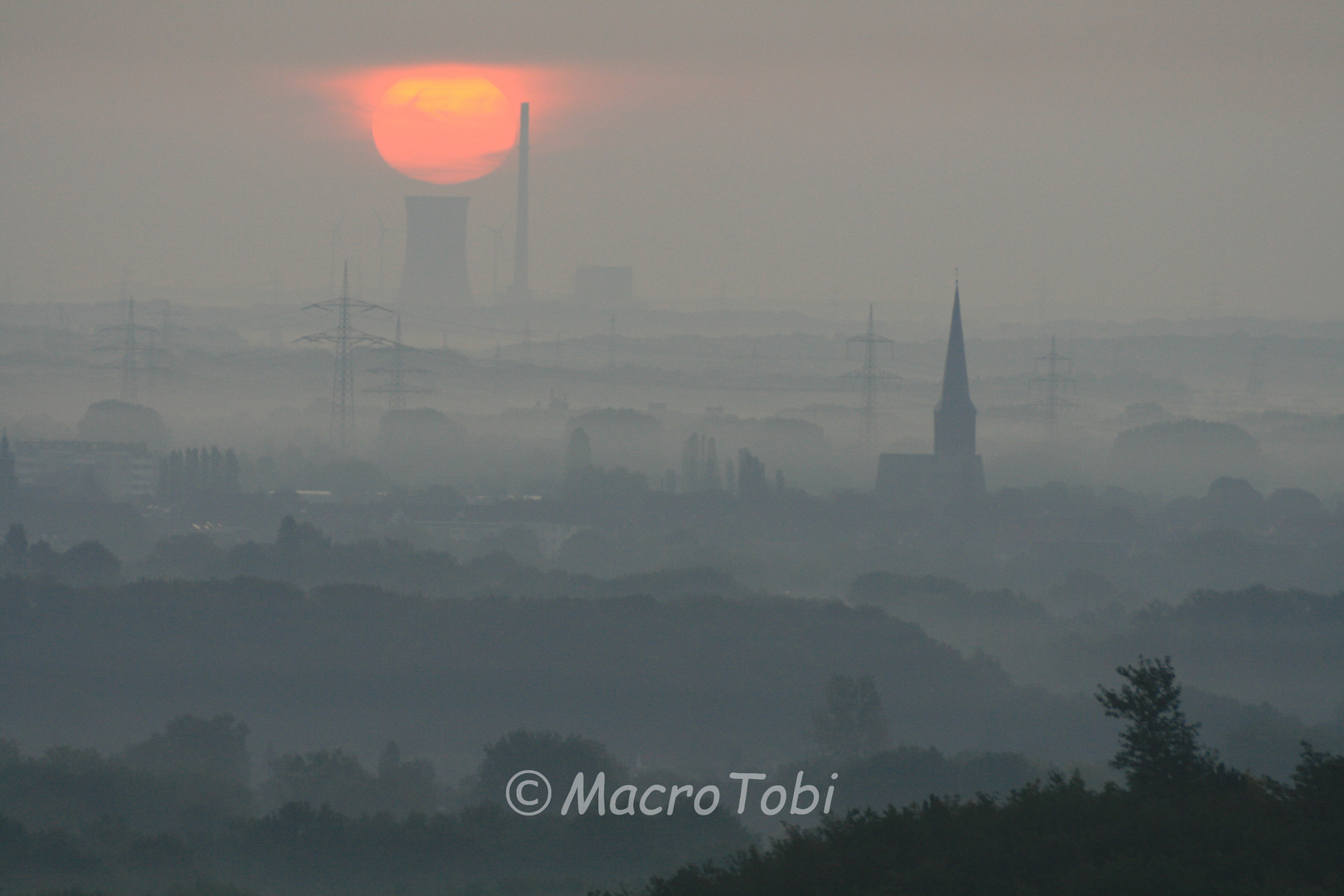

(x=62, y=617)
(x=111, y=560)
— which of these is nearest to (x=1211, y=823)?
(x=62, y=617)

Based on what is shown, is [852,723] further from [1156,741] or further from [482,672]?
[1156,741]

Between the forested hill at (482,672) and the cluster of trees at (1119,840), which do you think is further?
the forested hill at (482,672)

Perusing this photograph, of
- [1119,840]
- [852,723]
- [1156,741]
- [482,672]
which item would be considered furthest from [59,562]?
[1119,840]

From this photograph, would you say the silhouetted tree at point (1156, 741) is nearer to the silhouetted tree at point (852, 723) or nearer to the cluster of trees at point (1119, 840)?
the cluster of trees at point (1119, 840)

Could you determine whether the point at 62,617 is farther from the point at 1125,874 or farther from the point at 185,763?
the point at 1125,874

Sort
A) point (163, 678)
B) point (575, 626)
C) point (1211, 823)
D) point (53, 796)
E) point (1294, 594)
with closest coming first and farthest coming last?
1. point (1211, 823)
2. point (53, 796)
3. point (163, 678)
4. point (575, 626)
5. point (1294, 594)

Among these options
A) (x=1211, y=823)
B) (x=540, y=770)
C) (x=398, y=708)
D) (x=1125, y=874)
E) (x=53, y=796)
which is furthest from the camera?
(x=398, y=708)

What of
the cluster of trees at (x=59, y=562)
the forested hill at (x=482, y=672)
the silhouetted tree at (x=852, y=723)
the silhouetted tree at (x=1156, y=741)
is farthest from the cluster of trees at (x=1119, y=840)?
the cluster of trees at (x=59, y=562)

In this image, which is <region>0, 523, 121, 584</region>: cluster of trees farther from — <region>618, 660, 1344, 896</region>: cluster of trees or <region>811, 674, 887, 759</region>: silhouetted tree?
<region>618, 660, 1344, 896</region>: cluster of trees

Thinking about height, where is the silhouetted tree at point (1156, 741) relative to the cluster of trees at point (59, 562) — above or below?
above
